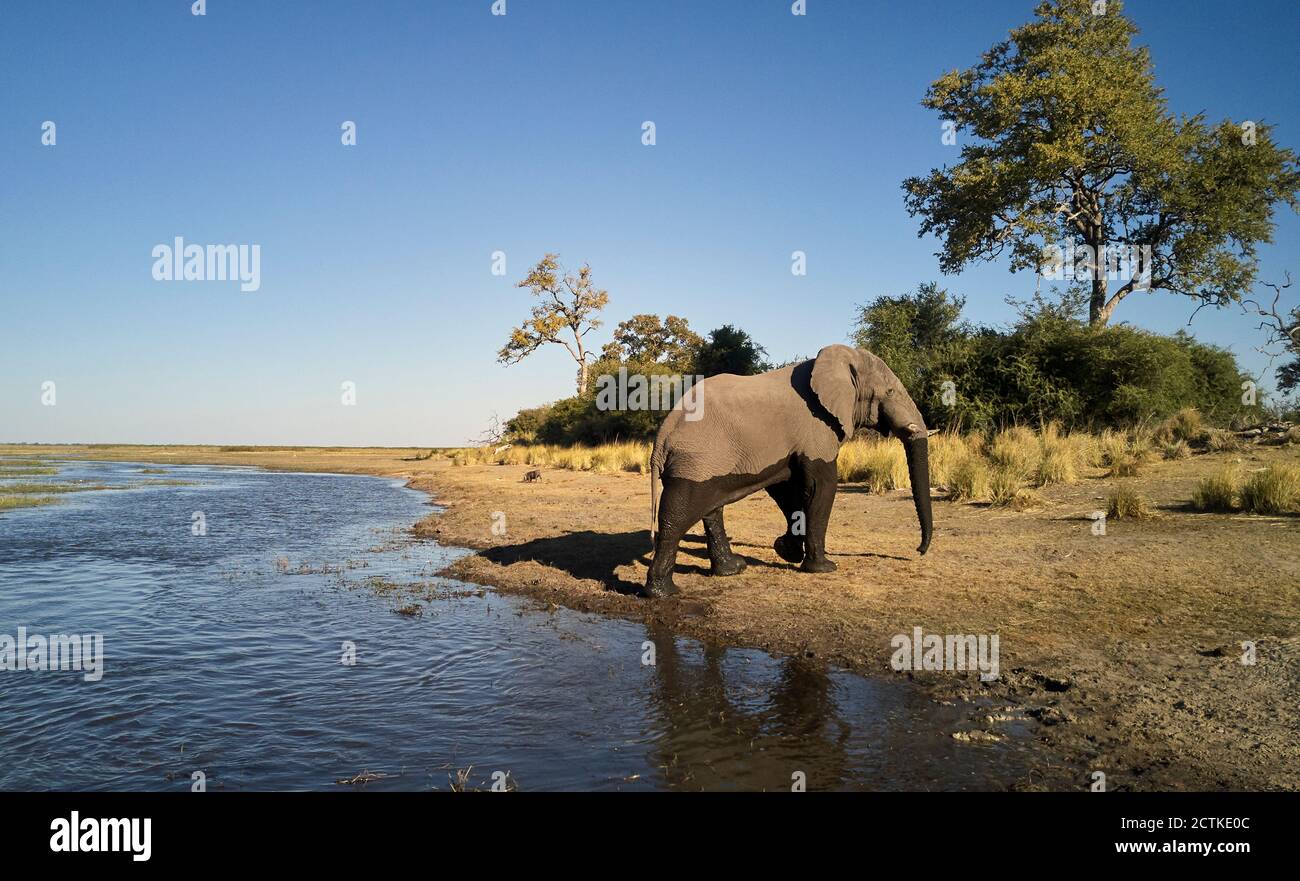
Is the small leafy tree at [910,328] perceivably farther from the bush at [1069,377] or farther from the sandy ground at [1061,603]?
the sandy ground at [1061,603]

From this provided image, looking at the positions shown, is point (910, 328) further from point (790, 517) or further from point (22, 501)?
point (22, 501)

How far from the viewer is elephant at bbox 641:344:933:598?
8977mm

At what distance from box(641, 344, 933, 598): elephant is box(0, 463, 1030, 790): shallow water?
1680 millimetres

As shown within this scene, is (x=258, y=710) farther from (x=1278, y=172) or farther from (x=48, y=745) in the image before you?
(x=1278, y=172)

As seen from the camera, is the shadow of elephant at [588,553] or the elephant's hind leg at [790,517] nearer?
the elephant's hind leg at [790,517]

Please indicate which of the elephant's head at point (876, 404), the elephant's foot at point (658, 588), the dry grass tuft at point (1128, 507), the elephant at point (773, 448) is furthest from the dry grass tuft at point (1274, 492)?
the elephant's foot at point (658, 588)

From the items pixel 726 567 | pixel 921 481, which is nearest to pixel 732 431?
pixel 726 567

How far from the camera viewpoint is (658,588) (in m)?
9.11

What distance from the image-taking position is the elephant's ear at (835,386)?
30.7 ft
